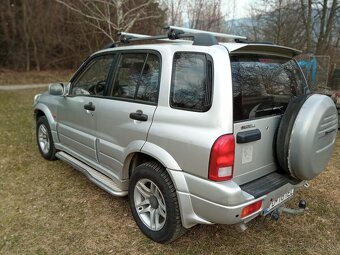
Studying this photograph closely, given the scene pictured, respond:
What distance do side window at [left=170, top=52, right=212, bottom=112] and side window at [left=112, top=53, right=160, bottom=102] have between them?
229 mm

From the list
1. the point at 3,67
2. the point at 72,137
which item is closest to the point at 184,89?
the point at 72,137

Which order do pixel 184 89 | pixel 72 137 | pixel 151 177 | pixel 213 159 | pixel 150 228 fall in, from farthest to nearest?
pixel 72 137 < pixel 150 228 < pixel 151 177 < pixel 184 89 < pixel 213 159

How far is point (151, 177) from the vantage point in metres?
2.79

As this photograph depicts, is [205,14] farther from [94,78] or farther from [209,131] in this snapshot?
[209,131]

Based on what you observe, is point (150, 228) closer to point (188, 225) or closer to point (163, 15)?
point (188, 225)

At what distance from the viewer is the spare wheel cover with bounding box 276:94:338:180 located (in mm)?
2480

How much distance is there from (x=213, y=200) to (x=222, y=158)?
34 cm

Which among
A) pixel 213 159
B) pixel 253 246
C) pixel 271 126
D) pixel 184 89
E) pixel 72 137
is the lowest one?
pixel 253 246

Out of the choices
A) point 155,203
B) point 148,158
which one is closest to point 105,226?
point 155,203

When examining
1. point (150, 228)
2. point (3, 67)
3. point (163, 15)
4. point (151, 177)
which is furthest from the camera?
point (3, 67)

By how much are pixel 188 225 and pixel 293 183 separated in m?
1.02

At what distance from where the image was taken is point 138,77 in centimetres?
308

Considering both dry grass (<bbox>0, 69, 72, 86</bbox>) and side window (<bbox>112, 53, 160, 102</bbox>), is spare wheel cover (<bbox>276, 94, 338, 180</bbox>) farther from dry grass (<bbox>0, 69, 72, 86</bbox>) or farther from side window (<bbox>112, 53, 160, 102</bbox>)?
dry grass (<bbox>0, 69, 72, 86</bbox>)

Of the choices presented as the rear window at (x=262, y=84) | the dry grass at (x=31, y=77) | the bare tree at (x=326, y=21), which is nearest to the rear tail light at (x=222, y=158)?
the rear window at (x=262, y=84)
